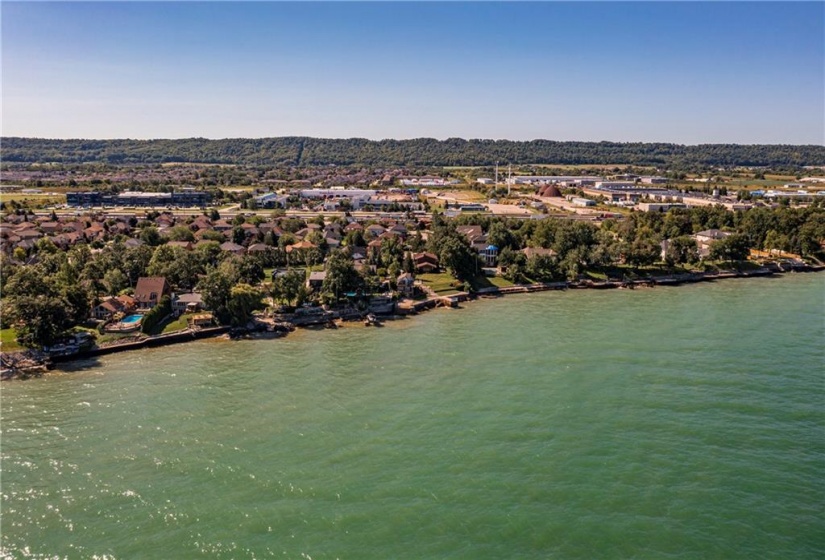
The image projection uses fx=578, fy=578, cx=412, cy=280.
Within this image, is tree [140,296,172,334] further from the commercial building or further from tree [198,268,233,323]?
the commercial building

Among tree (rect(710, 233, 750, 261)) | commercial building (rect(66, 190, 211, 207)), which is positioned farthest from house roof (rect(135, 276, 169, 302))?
commercial building (rect(66, 190, 211, 207))

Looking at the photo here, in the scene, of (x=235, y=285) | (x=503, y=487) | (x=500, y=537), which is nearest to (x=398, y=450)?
(x=503, y=487)

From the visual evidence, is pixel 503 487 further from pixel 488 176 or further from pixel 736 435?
pixel 488 176

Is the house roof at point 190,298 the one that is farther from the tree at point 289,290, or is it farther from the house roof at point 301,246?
the house roof at point 301,246

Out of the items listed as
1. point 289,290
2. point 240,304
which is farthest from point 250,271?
point 240,304

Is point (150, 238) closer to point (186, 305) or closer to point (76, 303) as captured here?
point (186, 305)
